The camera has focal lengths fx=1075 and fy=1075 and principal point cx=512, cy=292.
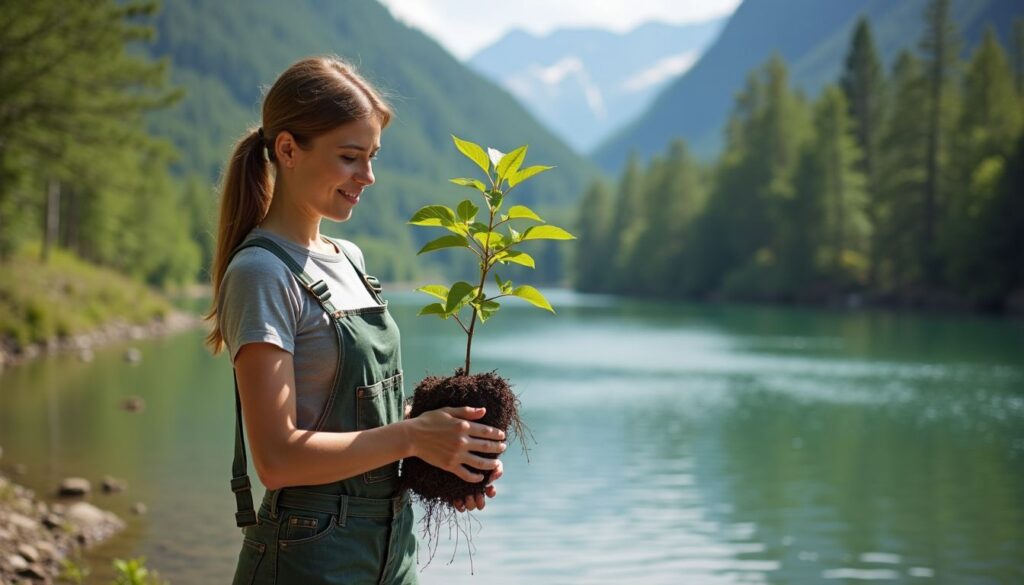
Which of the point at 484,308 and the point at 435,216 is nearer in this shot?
the point at 435,216

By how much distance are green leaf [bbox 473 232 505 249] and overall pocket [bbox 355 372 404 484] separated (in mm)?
400

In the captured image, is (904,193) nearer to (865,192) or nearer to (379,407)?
(865,192)

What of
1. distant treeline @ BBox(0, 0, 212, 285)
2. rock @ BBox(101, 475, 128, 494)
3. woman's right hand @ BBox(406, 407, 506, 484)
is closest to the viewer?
woman's right hand @ BBox(406, 407, 506, 484)

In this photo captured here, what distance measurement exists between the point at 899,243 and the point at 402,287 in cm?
12339

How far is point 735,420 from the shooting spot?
71.4 feet

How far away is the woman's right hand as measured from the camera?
2.46 meters

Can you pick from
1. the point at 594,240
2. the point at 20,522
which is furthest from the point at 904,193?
the point at 594,240

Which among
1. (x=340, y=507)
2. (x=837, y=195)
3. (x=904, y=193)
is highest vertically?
(x=837, y=195)

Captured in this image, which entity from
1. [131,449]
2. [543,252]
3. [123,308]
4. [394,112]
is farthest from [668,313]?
[543,252]

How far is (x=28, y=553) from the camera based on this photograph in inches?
346

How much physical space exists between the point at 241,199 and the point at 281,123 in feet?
0.75

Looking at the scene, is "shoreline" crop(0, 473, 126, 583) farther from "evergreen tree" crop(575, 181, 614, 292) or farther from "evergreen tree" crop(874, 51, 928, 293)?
"evergreen tree" crop(575, 181, 614, 292)

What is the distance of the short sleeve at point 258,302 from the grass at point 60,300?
93.3ft

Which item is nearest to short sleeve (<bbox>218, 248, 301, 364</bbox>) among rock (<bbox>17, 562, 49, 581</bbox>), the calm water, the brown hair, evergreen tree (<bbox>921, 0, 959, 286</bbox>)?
the brown hair
